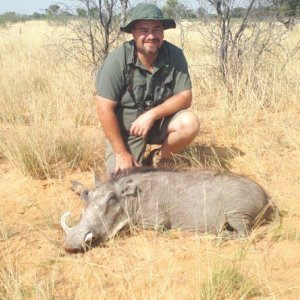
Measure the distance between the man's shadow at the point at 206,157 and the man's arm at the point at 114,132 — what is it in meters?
0.66

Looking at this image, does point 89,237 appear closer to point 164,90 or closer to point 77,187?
point 77,187

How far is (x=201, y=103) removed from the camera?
709cm

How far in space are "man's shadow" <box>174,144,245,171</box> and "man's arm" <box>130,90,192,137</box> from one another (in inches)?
21.0

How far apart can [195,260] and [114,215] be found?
74 centimetres

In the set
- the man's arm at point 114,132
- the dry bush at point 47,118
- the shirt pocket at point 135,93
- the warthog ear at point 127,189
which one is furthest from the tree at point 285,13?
the warthog ear at point 127,189

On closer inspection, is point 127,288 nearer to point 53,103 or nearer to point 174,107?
point 174,107

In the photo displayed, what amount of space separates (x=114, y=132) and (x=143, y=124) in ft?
0.90

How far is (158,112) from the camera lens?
14.4ft

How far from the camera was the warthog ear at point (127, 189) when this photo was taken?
3656 mm

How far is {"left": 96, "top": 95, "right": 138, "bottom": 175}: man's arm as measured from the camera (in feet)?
14.0

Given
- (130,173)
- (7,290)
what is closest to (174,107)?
(130,173)

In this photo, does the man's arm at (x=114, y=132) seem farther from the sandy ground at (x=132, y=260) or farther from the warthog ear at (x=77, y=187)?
the sandy ground at (x=132, y=260)

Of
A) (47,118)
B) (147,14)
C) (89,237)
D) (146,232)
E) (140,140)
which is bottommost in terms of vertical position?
(146,232)

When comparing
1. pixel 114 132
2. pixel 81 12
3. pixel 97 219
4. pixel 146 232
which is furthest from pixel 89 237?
pixel 81 12
